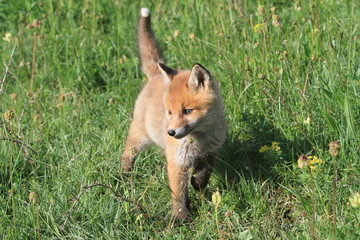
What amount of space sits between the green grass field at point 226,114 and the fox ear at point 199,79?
409mm

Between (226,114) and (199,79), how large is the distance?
0.91 m

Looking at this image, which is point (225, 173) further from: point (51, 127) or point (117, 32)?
point (117, 32)

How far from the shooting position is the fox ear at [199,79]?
4.05m

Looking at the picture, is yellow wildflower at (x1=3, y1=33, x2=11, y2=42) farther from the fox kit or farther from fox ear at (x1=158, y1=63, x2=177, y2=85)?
fox ear at (x1=158, y1=63, x2=177, y2=85)

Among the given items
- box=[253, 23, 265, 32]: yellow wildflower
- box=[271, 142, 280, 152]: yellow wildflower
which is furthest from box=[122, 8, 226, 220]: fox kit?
box=[253, 23, 265, 32]: yellow wildflower

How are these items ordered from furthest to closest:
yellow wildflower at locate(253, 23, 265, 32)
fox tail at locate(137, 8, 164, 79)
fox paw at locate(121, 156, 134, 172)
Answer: yellow wildflower at locate(253, 23, 265, 32) → fox tail at locate(137, 8, 164, 79) → fox paw at locate(121, 156, 134, 172)

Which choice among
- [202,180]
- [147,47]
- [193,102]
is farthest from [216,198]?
[147,47]

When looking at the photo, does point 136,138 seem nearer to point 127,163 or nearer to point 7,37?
point 127,163

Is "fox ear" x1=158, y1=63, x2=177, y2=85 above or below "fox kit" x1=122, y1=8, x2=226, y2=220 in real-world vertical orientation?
above

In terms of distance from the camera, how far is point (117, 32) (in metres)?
6.50

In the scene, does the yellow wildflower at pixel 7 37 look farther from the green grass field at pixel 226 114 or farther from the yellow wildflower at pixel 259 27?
the yellow wildflower at pixel 259 27

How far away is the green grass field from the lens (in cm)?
382

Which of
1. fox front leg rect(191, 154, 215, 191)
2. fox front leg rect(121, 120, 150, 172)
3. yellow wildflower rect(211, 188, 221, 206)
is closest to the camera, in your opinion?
yellow wildflower rect(211, 188, 221, 206)

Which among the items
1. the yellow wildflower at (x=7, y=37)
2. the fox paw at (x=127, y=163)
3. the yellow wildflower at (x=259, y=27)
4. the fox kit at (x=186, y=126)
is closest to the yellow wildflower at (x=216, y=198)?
the fox kit at (x=186, y=126)
